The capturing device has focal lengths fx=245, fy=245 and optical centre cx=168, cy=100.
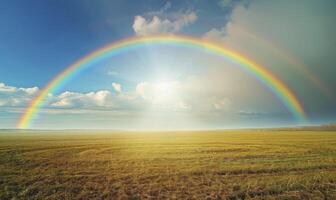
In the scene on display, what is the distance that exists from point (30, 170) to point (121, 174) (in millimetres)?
8728

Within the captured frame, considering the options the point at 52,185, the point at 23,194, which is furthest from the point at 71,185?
the point at 23,194

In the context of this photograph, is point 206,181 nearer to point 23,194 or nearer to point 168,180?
point 168,180

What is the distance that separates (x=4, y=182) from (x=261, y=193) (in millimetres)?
17328

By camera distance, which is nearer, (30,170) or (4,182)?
(4,182)

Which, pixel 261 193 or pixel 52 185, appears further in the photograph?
pixel 52 185

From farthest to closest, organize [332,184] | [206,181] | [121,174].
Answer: [121,174]
[206,181]
[332,184]

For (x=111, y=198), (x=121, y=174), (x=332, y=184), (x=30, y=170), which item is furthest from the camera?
(x=30, y=170)

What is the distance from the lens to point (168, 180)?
17516 mm

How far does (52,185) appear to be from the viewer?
16.5m

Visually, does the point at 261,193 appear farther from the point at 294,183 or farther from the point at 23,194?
the point at 23,194

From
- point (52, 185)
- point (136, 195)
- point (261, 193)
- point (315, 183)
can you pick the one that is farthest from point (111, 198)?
point (315, 183)

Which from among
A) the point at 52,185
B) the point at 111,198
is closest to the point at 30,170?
the point at 52,185

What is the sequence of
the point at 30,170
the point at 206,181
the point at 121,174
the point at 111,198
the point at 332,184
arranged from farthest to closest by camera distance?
the point at 30,170 → the point at 121,174 → the point at 206,181 → the point at 332,184 → the point at 111,198

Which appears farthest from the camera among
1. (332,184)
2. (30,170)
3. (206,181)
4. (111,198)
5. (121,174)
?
(30,170)
